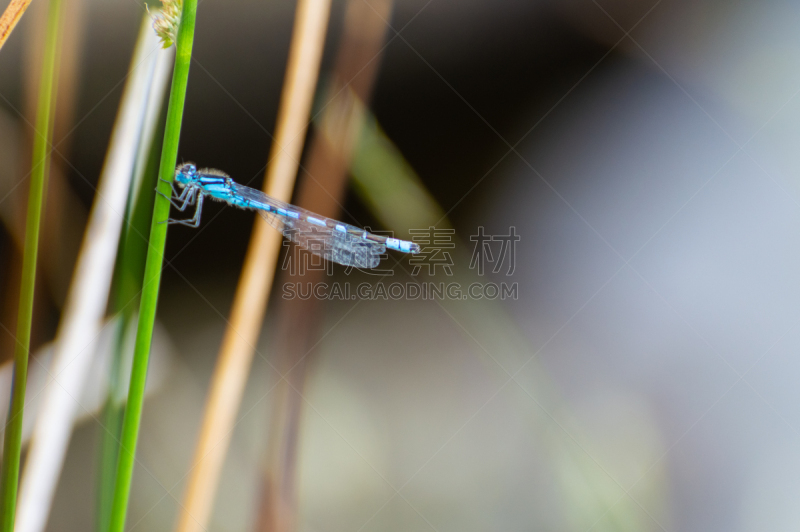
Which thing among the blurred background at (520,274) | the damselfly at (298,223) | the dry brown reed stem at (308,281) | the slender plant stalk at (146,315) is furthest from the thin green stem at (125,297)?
the dry brown reed stem at (308,281)

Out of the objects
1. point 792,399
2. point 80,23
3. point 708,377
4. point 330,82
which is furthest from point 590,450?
point 80,23

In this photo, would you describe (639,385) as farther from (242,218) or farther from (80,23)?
(80,23)

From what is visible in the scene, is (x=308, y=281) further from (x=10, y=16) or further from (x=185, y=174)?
(x=10, y=16)

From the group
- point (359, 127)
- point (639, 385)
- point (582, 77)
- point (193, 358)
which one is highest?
point (359, 127)

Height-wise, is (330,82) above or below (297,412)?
above

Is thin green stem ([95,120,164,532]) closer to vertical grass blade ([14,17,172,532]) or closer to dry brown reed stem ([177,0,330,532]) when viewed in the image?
vertical grass blade ([14,17,172,532])

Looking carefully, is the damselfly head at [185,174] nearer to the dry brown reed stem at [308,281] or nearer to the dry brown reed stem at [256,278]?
the dry brown reed stem at [256,278]
